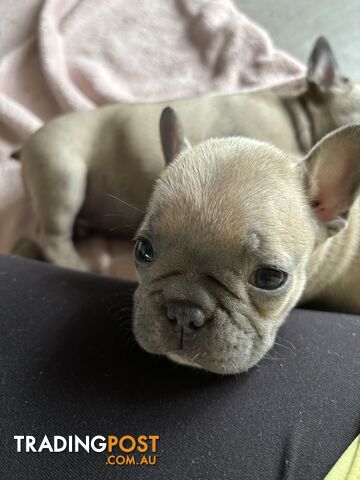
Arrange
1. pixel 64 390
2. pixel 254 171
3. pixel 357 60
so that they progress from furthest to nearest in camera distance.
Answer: pixel 357 60 → pixel 254 171 → pixel 64 390

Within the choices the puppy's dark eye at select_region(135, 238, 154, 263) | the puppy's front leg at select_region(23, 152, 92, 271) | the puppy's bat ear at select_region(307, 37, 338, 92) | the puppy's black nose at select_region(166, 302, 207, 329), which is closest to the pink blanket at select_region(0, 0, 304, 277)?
the puppy's bat ear at select_region(307, 37, 338, 92)

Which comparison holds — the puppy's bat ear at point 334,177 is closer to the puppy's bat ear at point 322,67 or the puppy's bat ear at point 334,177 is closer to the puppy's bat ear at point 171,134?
the puppy's bat ear at point 171,134

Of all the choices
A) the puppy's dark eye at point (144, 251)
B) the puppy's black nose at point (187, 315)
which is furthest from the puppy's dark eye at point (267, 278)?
the puppy's dark eye at point (144, 251)

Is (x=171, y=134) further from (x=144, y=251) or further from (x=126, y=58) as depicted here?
(x=126, y=58)

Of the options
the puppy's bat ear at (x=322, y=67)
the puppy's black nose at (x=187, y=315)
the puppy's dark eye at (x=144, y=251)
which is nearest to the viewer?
the puppy's black nose at (x=187, y=315)

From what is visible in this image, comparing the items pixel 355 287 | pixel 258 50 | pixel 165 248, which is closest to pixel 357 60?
pixel 258 50

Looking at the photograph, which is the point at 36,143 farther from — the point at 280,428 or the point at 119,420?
the point at 280,428

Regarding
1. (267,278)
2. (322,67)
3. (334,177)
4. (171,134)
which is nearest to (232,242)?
(267,278)

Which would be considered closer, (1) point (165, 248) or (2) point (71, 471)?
(2) point (71, 471)
